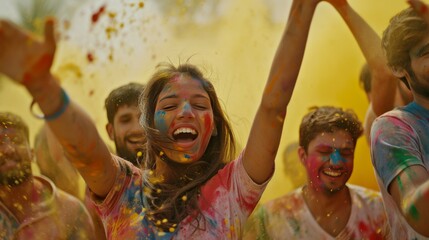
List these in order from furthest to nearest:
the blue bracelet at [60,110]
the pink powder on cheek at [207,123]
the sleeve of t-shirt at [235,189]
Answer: the pink powder on cheek at [207,123] → the sleeve of t-shirt at [235,189] → the blue bracelet at [60,110]

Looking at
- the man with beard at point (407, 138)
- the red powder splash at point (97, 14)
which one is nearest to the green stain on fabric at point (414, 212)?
the man with beard at point (407, 138)

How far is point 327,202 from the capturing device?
4.32 metres

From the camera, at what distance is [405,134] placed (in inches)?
125

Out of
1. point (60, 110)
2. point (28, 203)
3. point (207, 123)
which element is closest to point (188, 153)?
point (207, 123)

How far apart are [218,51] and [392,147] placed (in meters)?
2.38

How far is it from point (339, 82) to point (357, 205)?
2192mm

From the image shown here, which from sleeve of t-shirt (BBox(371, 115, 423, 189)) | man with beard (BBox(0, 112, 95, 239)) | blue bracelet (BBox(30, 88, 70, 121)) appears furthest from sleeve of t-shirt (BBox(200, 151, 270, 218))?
man with beard (BBox(0, 112, 95, 239))

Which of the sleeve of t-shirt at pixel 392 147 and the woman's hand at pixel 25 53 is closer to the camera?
the woman's hand at pixel 25 53

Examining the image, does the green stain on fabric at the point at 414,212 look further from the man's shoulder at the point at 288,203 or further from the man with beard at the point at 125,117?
the man with beard at the point at 125,117

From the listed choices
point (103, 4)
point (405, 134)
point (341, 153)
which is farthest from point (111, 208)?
point (103, 4)

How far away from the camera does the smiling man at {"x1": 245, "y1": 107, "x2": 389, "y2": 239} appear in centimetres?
423

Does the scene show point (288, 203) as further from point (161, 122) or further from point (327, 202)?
point (161, 122)

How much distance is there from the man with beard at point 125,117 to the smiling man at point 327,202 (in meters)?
0.67

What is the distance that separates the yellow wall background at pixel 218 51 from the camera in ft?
16.0
